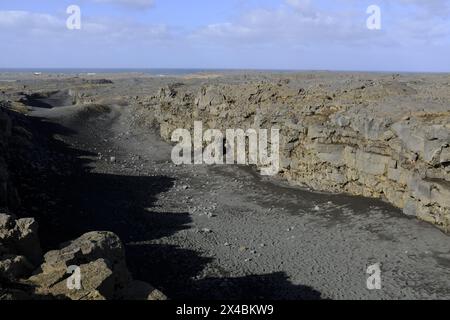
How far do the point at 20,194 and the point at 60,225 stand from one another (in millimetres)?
4276

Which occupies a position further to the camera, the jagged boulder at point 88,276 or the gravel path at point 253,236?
A: the gravel path at point 253,236

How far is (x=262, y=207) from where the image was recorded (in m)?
27.9

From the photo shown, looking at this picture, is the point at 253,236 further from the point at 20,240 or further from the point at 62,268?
the point at 62,268

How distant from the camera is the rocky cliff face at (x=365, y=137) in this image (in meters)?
23.3

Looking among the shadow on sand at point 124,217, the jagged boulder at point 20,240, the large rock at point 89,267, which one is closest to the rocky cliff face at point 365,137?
the shadow on sand at point 124,217

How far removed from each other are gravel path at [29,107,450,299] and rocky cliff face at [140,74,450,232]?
133 centimetres

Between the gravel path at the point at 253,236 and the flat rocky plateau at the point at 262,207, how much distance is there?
3.3 inches

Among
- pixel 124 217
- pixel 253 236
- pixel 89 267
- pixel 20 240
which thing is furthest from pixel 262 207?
pixel 89 267

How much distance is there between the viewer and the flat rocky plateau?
17.2 m

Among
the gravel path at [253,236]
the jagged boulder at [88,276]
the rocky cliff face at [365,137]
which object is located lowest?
the gravel path at [253,236]

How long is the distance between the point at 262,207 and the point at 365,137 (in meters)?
7.37

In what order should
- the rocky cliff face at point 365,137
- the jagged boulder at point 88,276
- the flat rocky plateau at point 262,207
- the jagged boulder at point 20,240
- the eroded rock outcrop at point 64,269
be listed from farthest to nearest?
the rocky cliff face at point 365,137
the flat rocky plateau at point 262,207
the jagged boulder at point 20,240
the jagged boulder at point 88,276
the eroded rock outcrop at point 64,269

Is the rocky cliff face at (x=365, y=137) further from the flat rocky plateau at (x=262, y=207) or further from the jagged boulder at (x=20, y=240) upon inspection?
the jagged boulder at (x=20, y=240)
